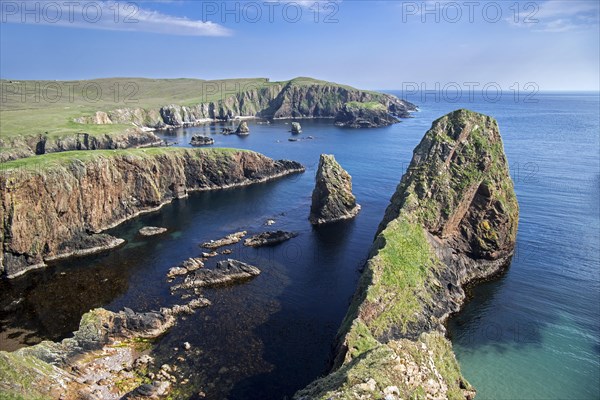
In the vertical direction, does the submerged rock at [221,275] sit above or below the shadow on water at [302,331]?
above

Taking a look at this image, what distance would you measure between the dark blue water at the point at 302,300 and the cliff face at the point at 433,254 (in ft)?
16.4

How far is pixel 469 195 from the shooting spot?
204 feet

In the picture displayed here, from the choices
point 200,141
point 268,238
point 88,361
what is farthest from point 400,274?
point 200,141

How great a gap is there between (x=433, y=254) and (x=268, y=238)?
3078 centimetres

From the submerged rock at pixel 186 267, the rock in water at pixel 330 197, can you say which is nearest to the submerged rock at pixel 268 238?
the rock in water at pixel 330 197

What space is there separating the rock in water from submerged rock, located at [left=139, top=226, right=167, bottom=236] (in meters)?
30.7

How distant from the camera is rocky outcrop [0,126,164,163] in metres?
108

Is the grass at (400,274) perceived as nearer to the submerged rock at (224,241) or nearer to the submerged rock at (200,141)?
the submerged rock at (224,241)

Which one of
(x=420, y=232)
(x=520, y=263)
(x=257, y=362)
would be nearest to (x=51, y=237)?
(x=257, y=362)

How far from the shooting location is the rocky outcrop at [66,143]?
107750 mm

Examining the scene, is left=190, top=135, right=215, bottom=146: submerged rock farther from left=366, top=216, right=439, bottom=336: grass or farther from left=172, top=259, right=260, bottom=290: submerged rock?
left=366, top=216, right=439, bottom=336: grass

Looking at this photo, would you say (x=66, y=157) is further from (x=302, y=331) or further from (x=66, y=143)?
(x=302, y=331)

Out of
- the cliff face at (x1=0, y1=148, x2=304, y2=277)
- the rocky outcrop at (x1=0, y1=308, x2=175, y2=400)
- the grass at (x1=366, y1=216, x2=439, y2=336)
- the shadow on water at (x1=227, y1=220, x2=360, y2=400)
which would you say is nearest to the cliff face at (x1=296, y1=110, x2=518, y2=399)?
the grass at (x1=366, y1=216, x2=439, y2=336)

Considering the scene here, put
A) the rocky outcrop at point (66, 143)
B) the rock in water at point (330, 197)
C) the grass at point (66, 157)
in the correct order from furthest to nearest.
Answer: the rocky outcrop at point (66, 143) → the rock in water at point (330, 197) → the grass at point (66, 157)
